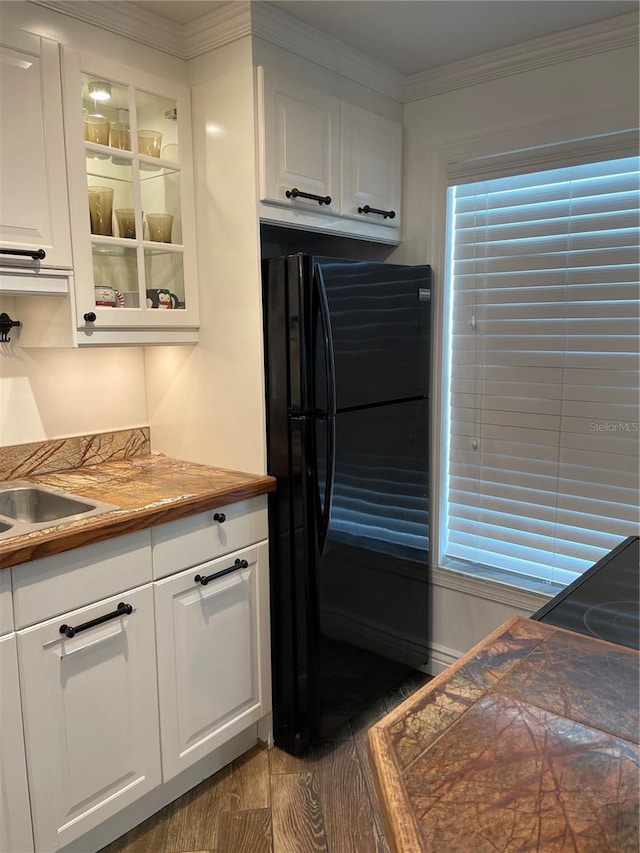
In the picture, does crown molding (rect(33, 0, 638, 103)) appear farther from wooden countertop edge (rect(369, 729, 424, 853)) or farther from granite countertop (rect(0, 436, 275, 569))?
wooden countertop edge (rect(369, 729, 424, 853))

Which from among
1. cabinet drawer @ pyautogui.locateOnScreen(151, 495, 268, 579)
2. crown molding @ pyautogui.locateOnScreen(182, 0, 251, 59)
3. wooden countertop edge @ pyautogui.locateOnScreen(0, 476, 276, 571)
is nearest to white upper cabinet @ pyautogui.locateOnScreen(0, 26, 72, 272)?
crown molding @ pyautogui.locateOnScreen(182, 0, 251, 59)

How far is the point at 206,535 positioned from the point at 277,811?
87 cm

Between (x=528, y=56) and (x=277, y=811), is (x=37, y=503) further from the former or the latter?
(x=528, y=56)

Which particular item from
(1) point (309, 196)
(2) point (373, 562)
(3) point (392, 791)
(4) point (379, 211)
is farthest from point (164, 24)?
(3) point (392, 791)

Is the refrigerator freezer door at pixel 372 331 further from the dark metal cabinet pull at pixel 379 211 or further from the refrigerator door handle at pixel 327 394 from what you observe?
the dark metal cabinet pull at pixel 379 211

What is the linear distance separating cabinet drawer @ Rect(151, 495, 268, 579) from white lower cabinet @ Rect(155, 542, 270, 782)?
0.03 m

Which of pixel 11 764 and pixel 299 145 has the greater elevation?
pixel 299 145

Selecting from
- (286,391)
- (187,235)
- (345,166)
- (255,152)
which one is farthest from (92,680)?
(345,166)

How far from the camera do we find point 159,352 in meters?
2.42

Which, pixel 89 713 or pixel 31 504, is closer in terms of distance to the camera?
pixel 89 713

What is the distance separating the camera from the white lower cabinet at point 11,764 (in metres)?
1.51

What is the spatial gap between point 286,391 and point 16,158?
98cm

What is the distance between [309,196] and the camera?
2084 mm

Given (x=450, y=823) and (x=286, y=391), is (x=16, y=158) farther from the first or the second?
Answer: (x=450, y=823)
